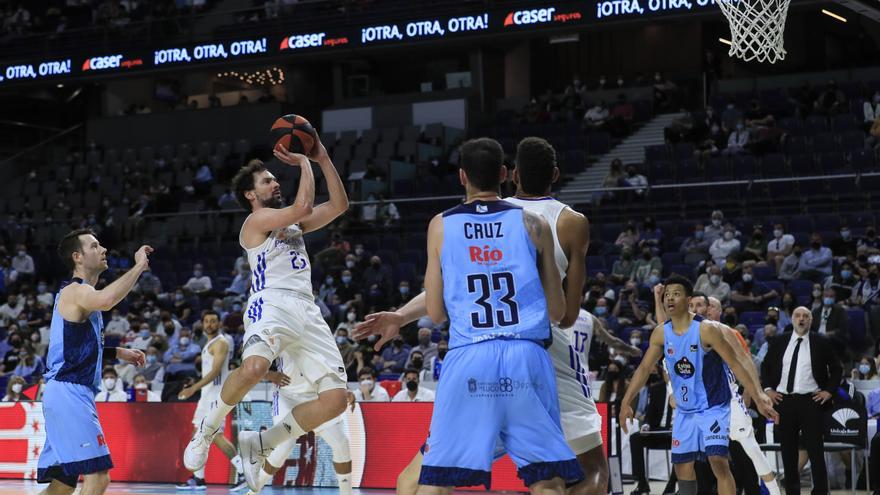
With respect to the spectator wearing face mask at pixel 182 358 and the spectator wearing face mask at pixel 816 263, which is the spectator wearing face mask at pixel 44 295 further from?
the spectator wearing face mask at pixel 816 263

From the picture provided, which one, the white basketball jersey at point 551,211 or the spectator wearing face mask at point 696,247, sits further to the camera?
the spectator wearing face mask at point 696,247

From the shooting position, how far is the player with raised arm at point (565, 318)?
5.50m

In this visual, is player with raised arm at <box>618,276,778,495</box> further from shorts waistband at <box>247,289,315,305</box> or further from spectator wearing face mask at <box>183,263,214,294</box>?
spectator wearing face mask at <box>183,263,214,294</box>

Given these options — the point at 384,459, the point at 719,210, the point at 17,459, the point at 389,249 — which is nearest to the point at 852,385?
the point at 384,459

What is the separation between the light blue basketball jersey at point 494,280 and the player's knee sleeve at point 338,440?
3.49 m

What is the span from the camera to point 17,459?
1359 cm

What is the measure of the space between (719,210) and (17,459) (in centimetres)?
1192

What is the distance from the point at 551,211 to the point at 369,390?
355 inches

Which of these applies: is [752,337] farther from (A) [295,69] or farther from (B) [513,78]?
(A) [295,69]

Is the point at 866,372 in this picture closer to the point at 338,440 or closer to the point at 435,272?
the point at 338,440

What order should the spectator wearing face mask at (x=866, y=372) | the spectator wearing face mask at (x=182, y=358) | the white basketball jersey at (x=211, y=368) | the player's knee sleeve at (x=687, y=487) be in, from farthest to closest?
the spectator wearing face mask at (x=182, y=358), the spectator wearing face mask at (x=866, y=372), the white basketball jersey at (x=211, y=368), the player's knee sleeve at (x=687, y=487)

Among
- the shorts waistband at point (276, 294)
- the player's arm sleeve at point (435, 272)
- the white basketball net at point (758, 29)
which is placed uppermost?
the white basketball net at point (758, 29)

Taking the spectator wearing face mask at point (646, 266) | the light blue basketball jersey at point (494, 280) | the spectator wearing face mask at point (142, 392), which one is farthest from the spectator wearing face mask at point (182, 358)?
the light blue basketball jersey at point (494, 280)

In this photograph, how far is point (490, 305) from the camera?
4965 millimetres
